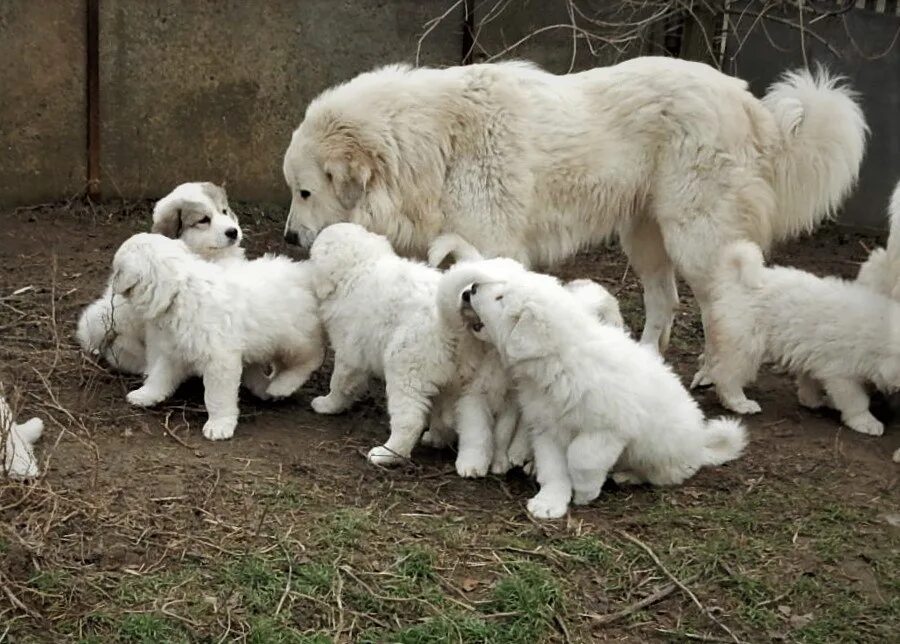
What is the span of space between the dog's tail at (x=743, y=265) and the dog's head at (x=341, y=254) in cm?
198

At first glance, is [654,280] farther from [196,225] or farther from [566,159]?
[196,225]

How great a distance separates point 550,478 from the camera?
5.66 metres

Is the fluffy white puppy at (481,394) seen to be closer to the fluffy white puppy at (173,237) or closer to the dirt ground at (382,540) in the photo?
the dirt ground at (382,540)

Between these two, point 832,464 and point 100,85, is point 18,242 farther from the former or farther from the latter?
point 832,464

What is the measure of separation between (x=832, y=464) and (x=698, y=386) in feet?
4.25

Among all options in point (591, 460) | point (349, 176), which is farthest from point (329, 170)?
point (591, 460)

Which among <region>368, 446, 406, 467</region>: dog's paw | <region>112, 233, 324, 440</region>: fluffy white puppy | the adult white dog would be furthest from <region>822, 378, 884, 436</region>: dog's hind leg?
<region>112, 233, 324, 440</region>: fluffy white puppy

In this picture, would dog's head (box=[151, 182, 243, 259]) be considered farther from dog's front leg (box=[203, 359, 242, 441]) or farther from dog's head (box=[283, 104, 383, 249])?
dog's front leg (box=[203, 359, 242, 441])

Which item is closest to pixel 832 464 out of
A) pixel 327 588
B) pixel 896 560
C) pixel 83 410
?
pixel 896 560

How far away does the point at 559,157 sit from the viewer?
24.1 ft

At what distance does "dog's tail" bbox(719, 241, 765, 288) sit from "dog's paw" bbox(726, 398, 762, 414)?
0.67 m

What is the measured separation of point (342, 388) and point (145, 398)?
1025 millimetres

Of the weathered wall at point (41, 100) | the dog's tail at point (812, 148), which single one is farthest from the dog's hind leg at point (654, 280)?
the weathered wall at point (41, 100)

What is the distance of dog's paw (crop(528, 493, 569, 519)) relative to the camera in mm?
5477
